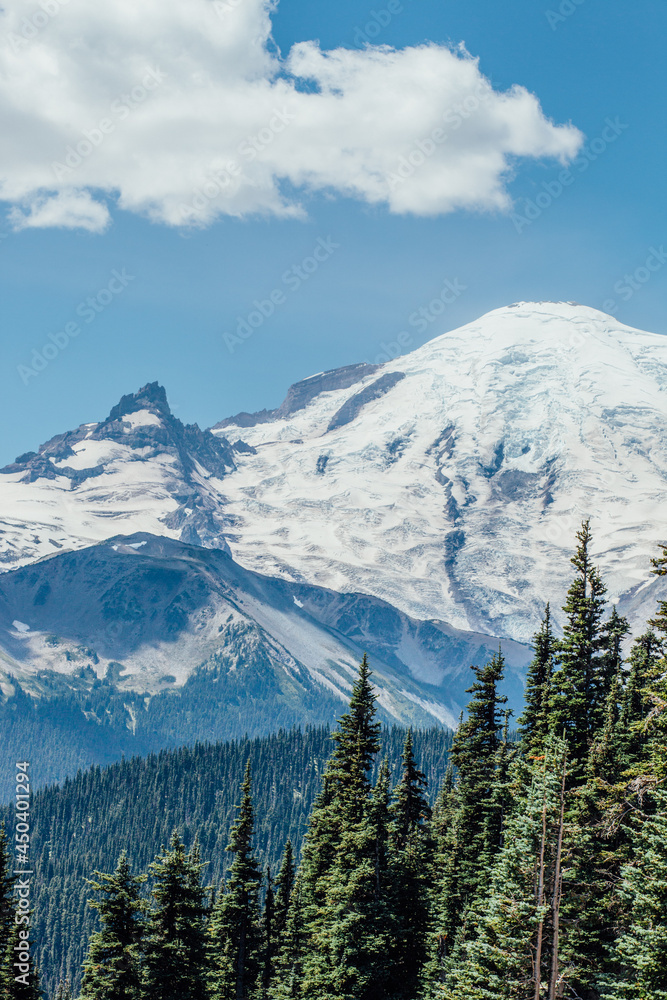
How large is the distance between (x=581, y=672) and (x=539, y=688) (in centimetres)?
489

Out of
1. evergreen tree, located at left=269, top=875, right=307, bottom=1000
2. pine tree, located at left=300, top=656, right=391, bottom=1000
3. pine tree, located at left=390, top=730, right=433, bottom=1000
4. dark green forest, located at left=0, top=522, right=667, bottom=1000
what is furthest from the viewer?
evergreen tree, located at left=269, top=875, right=307, bottom=1000

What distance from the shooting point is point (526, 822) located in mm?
34156

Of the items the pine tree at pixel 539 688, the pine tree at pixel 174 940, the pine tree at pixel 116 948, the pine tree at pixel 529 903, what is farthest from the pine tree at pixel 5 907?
the pine tree at pixel 539 688

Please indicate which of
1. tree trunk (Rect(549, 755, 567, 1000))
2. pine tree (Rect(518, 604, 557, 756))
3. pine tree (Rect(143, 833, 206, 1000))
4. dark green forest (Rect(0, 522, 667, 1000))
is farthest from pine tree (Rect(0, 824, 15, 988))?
pine tree (Rect(518, 604, 557, 756))

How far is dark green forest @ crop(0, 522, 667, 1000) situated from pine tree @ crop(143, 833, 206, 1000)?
9cm

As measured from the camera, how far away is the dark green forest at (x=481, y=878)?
33.5 m

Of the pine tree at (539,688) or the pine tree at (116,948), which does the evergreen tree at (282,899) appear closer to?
the pine tree at (539,688)

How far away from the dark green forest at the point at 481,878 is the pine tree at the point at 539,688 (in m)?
0.14

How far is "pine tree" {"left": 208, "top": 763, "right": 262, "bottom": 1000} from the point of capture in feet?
196

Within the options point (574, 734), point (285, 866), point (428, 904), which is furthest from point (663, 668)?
point (285, 866)

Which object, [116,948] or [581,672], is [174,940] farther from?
[581,672]

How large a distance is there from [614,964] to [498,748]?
21.0m

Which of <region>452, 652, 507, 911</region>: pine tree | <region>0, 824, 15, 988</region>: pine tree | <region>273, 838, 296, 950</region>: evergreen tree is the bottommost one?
<region>0, 824, 15, 988</region>: pine tree

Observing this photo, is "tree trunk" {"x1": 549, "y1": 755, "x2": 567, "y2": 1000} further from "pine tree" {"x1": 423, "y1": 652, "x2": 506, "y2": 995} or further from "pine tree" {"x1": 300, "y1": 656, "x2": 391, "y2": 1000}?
"pine tree" {"x1": 423, "y1": 652, "x2": 506, "y2": 995}
